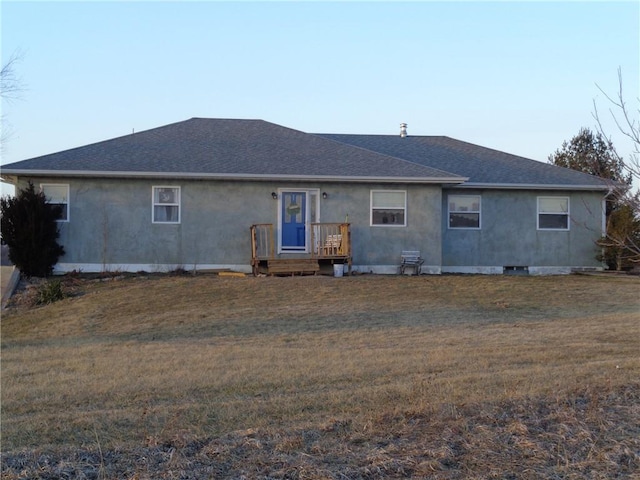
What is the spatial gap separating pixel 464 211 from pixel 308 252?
4.91 meters

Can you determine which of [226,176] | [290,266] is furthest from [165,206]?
[290,266]

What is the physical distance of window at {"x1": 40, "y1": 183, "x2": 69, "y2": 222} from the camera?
67.7 feet

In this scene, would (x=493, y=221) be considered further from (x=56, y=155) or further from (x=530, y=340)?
(x=56, y=155)

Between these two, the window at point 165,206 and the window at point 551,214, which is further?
the window at point 551,214

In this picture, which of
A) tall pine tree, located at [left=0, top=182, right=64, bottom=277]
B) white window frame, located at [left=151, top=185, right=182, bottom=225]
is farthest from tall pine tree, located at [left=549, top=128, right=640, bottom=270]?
tall pine tree, located at [left=0, top=182, right=64, bottom=277]

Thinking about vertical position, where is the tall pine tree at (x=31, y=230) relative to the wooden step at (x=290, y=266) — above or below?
above

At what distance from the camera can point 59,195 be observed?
20703mm

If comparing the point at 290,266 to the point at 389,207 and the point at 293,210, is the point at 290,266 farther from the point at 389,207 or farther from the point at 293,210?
the point at 389,207

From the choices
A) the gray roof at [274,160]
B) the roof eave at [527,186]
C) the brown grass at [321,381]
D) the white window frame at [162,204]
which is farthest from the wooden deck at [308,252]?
the roof eave at [527,186]

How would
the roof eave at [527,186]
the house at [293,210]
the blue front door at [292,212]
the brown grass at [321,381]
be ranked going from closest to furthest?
the brown grass at [321,381] → the house at [293,210] → the blue front door at [292,212] → the roof eave at [527,186]

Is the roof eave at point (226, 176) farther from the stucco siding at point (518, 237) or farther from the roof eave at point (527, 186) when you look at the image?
the stucco siding at point (518, 237)

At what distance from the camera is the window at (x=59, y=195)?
20641mm

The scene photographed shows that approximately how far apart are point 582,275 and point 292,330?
451 inches

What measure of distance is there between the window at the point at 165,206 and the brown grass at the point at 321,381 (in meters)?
2.83
